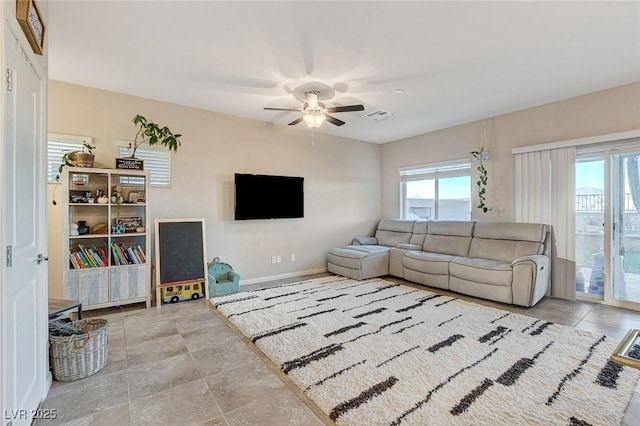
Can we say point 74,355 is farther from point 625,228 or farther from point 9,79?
point 625,228

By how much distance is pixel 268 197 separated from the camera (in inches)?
188

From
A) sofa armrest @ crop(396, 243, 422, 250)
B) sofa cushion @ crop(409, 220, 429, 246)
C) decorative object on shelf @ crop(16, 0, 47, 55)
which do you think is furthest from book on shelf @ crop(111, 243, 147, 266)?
sofa cushion @ crop(409, 220, 429, 246)

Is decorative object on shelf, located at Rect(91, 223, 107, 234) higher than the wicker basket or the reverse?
higher

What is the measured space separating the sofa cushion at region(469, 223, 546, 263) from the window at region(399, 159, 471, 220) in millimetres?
673

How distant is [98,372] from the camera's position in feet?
7.18

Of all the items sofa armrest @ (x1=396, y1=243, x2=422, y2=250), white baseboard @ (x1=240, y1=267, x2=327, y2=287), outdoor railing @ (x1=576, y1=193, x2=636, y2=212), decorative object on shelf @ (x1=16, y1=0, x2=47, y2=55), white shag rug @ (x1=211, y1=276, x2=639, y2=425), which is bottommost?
white shag rug @ (x1=211, y1=276, x2=639, y2=425)

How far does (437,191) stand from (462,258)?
175 centimetres

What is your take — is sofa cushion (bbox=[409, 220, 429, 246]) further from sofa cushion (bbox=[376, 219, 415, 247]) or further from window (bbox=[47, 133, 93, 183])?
window (bbox=[47, 133, 93, 183])

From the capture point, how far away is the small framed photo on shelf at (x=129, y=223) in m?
3.57

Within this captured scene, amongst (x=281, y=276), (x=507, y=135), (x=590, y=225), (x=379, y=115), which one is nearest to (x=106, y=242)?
(x=281, y=276)

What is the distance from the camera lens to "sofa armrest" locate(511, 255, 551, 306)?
3.51 meters

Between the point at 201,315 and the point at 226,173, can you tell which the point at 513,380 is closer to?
the point at 201,315

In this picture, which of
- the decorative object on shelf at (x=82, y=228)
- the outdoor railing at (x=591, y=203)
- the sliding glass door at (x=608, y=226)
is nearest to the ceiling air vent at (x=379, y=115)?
the sliding glass door at (x=608, y=226)

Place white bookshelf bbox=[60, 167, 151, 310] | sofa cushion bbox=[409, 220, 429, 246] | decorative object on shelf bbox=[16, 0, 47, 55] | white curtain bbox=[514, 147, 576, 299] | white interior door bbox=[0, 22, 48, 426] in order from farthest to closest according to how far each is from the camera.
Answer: sofa cushion bbox=[409, 220, 429, 246] < white curtain bbox=[514, 147, 576, 299] < white bookshelf bbox=[60, 167, 151, 310] < decorative object on shelf bbox=[16, 0, 47, 55] < white interior door bbox=[0, 22, 48, 426]
